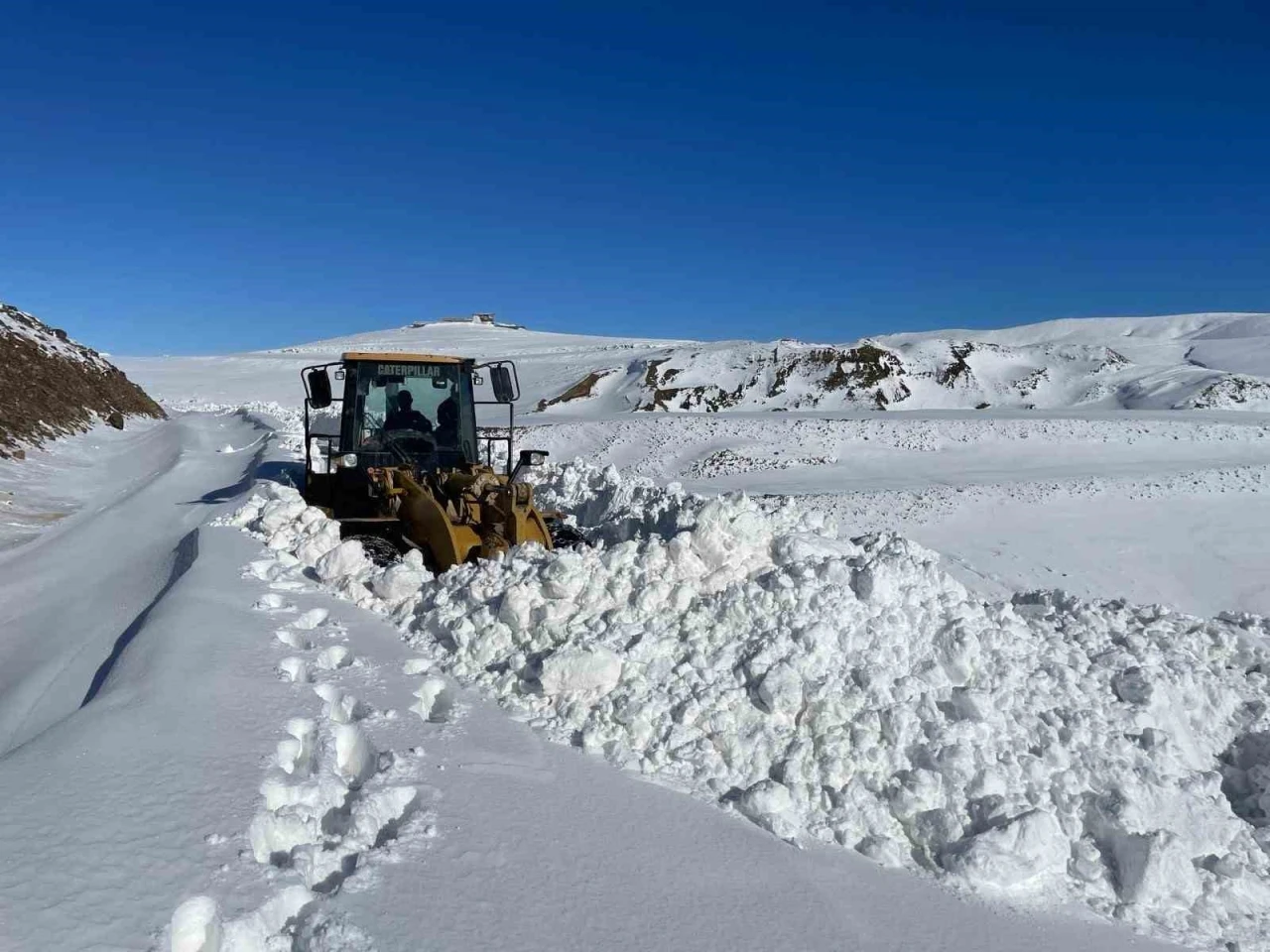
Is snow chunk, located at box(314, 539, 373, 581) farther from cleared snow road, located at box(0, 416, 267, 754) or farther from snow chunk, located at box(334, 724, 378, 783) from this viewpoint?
snow chunk, located at box(334, 724, 378, 783)

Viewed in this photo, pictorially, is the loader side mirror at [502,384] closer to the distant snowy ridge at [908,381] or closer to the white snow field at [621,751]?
the white snow field at [621,751]

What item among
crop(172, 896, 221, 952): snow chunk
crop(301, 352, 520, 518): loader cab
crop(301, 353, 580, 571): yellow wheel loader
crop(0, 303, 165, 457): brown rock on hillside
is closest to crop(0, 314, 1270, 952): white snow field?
crop(172, 896, 221, 952): snow chunk

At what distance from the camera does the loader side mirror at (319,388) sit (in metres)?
7.72

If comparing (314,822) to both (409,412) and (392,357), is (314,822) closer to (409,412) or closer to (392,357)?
(409,412)

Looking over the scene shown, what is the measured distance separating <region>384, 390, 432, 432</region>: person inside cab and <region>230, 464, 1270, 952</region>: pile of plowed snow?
2.96m

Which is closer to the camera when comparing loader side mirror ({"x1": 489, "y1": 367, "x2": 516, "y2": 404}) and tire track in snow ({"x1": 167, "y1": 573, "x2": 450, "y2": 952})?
tire track in snow ({"x1": 167, "y1": 573, "x2": 450, "y2": 952})

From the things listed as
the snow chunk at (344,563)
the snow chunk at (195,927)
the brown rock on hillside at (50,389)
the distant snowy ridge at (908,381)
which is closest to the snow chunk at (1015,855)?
the snow chunk at (195,927)

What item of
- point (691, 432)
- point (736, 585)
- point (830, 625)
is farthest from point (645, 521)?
point (691, 432)

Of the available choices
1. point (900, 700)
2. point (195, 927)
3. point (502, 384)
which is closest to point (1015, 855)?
point (900, 700)

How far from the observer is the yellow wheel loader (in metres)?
6.91

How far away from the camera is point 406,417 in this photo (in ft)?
28.9

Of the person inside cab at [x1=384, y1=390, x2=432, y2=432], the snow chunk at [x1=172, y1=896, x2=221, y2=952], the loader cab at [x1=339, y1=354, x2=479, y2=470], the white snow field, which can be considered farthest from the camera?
the person inside cab at [x1=384, y1=390, x2=432, y2=432]

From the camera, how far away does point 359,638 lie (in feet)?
17.4

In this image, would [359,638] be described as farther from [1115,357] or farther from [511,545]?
[1115,357]
